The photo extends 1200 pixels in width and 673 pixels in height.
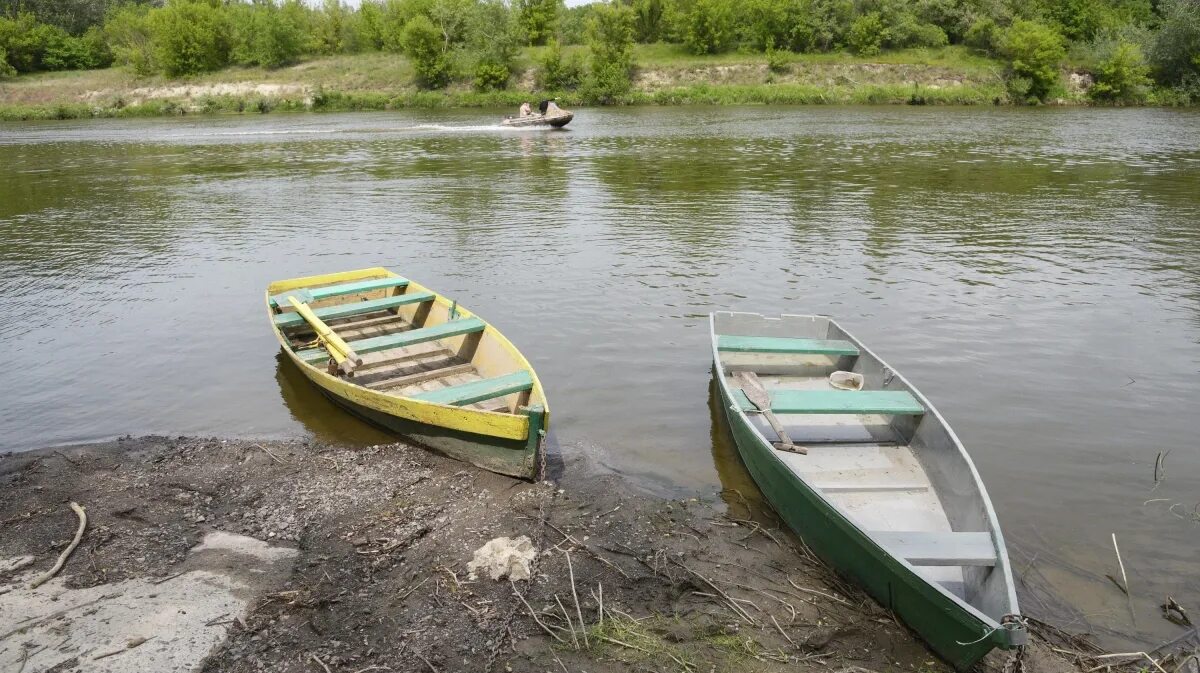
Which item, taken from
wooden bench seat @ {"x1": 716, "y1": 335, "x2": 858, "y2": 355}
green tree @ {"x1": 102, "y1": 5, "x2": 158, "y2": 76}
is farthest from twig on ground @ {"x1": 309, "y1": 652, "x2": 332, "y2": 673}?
green tree @ {"x1": 102, "y1": 5, "x2": 158, "y2": 76}

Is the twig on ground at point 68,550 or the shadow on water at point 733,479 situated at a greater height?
the twig on ground at point 68,550

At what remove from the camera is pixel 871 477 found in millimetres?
6926

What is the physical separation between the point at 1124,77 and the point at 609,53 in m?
38.0

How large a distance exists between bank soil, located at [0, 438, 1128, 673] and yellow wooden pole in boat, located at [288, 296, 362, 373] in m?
1.24

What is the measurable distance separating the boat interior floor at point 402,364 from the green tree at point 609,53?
2163 inches

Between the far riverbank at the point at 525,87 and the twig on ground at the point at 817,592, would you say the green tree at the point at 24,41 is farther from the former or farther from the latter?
the twig on ground at the point at 817,592

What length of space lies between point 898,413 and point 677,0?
80234mm

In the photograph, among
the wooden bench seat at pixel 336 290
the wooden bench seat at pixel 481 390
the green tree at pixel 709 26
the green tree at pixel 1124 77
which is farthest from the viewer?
the green tree at pixel 709 26

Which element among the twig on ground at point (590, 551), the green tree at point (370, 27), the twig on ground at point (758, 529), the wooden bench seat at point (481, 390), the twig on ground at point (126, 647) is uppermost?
the green tree at point (370, 27)

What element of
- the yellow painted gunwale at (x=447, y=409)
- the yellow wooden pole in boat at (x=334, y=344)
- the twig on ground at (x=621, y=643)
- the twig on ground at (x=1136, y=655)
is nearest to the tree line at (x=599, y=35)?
the yellow wooden pole in boat at (x=334, y=344)

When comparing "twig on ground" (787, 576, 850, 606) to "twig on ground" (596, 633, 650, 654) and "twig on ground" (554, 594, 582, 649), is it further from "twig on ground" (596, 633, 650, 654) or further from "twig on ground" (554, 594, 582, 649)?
"twig on ground" (554, 594, 582, 649)

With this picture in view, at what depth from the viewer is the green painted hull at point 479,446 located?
23.4 ft

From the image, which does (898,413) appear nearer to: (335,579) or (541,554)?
(541,554)

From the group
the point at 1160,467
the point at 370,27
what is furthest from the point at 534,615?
the point at 370,27
